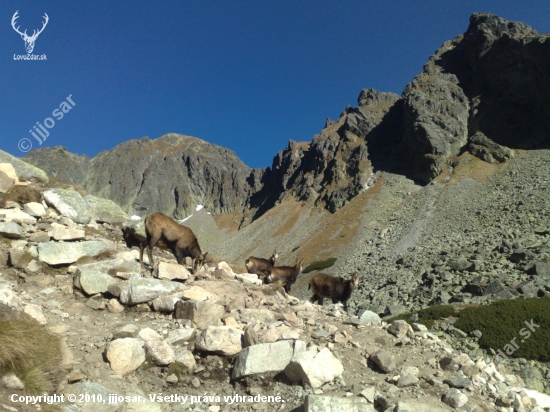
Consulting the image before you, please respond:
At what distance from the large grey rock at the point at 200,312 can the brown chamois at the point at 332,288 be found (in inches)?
431

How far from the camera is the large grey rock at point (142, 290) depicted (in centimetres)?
753

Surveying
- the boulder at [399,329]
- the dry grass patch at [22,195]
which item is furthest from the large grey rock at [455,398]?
the dry grass patch at [22,195]

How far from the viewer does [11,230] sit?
884 cm

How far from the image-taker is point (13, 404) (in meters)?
3.78

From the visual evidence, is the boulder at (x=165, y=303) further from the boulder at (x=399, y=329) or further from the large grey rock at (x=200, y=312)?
the boulder at (x=399, y=329)

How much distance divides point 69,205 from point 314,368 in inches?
400

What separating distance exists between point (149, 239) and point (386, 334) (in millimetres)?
7276

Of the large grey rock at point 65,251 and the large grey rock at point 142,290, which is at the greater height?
the large grey rock at point 65,251

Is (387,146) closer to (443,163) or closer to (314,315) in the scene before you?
(443,163)

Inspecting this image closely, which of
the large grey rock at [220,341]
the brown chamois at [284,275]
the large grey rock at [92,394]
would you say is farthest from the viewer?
the brown chamois at [284,275]

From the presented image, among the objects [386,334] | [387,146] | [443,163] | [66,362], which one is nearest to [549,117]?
[443,163]

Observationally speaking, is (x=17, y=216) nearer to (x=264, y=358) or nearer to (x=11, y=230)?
(x=11, y=230)

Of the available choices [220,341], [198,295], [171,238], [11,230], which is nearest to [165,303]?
→ [198,295]

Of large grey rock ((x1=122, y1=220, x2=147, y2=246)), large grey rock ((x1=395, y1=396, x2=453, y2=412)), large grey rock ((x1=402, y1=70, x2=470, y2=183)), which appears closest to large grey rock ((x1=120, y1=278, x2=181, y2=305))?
large grey rock ((x1=122, y1=220, x2=147, y2=246))
